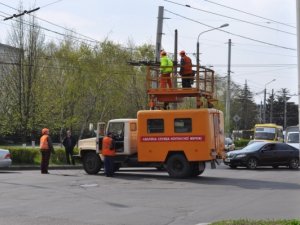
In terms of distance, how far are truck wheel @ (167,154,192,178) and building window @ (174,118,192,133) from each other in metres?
0.94

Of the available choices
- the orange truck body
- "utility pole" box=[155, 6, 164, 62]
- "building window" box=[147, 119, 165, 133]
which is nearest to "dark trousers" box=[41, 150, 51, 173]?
the orange truck body

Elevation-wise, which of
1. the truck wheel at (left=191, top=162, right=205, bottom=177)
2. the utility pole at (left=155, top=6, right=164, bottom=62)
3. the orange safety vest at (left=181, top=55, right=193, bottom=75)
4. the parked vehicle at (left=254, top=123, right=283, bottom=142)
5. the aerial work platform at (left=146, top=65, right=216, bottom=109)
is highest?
the utility pole at (left=155, top=6, right=164, bottom=62)

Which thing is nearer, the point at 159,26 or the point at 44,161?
the point at 44,161

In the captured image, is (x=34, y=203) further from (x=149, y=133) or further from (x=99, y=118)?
(x=99, y=118)

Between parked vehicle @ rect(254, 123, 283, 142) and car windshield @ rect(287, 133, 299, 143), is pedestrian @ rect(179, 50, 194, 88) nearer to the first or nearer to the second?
car windshield @ rect(287, 133, 299, 143)

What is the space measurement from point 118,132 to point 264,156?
979cm

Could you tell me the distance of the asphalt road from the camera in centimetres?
1120

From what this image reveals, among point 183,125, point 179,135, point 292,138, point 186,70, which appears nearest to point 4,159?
point 179,135

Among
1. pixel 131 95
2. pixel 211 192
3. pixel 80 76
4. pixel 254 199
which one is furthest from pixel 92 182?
pixel 131 95

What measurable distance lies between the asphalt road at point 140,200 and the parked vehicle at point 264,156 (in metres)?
7.30

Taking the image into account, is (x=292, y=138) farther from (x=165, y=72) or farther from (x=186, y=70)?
(x=165, y=72)

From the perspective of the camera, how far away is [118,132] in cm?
2170

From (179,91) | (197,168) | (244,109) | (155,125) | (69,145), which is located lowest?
(197,168)

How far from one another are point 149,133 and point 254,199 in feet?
22.5
